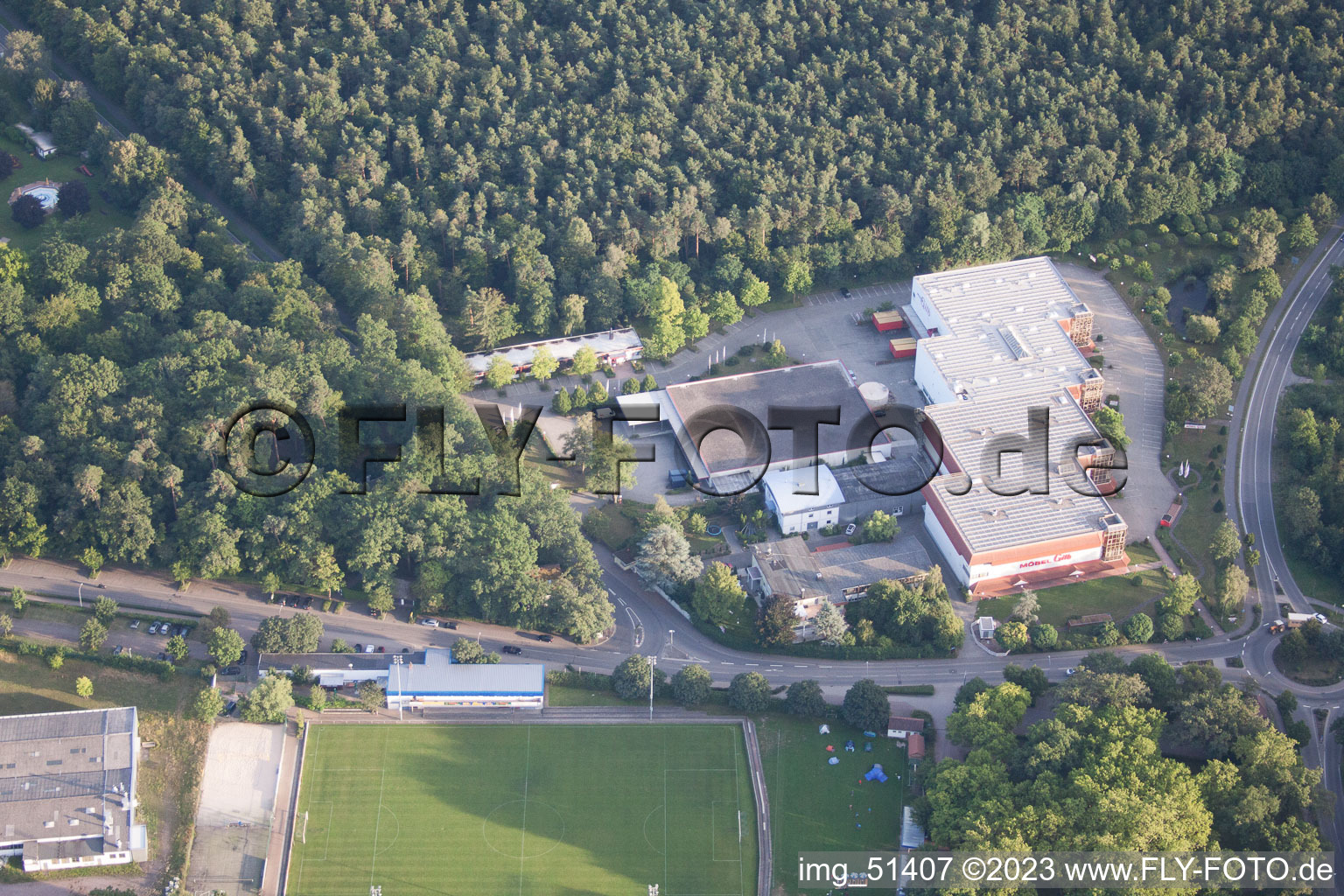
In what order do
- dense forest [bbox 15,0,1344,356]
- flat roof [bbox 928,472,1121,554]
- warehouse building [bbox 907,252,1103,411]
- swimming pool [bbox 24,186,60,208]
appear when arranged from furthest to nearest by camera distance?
swimming pool [bbox 24,186,60,208] < dense forest [bbox 15,0,1344,356] < warehouse building [bbox 907,252,1103,411] < flat roof [bbox 928,472,1121,554]

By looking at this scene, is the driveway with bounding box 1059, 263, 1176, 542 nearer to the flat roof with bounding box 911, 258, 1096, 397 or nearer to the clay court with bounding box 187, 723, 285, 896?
the flat roof with bounding box 911, 258, 1096, 397

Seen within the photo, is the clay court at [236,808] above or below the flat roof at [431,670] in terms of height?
below

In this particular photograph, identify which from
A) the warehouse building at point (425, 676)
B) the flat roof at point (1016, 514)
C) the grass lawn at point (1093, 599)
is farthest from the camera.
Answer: the flat roof at point (1016, 514)

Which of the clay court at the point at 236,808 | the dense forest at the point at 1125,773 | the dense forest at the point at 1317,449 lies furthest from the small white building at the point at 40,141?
the dense forest at the point at 1317,449

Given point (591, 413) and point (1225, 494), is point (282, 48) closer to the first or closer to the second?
point (591, 413)

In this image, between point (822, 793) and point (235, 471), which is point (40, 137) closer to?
point (235, 471)

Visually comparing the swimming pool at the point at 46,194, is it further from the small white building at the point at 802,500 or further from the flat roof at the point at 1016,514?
the flat roof at the point at 1016,514

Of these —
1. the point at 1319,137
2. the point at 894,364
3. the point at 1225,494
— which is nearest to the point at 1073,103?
the point at 1319,137

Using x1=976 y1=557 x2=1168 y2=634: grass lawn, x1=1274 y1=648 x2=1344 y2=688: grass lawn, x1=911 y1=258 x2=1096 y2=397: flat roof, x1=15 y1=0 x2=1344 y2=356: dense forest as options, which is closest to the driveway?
x1=911 y1=258 x2=1096 y2=397: flat roof
